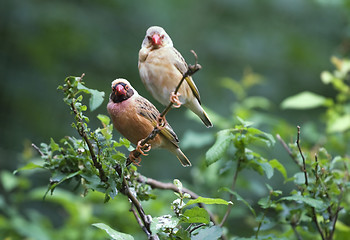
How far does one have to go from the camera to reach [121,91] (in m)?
2.35

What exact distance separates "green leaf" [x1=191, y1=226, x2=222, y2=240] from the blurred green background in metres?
4.58

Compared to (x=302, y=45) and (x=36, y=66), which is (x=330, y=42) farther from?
(x=36, y=66)

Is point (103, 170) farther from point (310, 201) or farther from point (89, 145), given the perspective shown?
point (310, 201)

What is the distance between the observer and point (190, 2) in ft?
29.4

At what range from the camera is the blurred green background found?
7422mm

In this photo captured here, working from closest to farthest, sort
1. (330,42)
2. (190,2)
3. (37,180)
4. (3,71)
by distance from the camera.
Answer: (37,180)
(3,71)
(330,42)
(190,2)

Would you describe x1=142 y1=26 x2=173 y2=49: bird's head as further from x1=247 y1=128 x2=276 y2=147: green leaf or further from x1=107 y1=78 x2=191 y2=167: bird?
x1=247 y1=128 x2=276 y2=147: green leaf

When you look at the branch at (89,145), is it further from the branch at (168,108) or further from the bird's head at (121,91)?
the bird's head at (121,91)

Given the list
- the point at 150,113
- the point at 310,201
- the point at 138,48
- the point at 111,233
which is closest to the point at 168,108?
the point at 111,233

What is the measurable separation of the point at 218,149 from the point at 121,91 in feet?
1.91

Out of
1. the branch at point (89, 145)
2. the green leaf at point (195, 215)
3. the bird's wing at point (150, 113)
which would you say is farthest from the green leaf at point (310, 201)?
the branch at point (89, 145)

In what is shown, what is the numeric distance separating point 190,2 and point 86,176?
23.5ft

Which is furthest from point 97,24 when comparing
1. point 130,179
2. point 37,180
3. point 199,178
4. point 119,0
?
point 130,179

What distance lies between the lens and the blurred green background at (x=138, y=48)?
7422 millimetres
